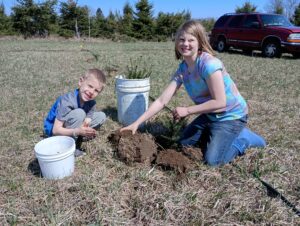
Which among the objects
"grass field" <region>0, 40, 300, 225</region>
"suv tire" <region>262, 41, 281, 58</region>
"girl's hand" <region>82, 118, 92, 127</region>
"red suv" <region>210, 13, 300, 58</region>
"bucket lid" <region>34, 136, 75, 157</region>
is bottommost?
"grass field" <region>0, 40, 300, 225</region>

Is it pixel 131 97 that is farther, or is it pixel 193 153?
pixel 131 97

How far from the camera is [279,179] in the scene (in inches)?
97.9

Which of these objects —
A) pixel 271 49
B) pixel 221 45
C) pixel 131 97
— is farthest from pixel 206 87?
pixel 221 45

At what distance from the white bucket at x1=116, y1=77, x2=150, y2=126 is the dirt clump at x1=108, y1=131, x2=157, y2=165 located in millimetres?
790

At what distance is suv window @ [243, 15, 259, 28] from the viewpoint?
10.8 m

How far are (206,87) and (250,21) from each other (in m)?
9.30

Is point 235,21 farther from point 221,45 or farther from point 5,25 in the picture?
point 5,25

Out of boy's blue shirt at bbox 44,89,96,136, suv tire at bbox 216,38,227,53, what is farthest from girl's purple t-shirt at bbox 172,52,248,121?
suv tire at bbox 216,38,227,53

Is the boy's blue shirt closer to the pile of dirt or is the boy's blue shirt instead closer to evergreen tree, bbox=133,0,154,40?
the pile of dirt

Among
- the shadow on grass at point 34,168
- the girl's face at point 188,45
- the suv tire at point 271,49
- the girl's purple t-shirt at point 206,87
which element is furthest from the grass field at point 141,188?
the suv tire at point 271,49

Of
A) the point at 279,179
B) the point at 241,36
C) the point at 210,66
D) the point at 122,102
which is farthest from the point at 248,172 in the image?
the point at 241,36

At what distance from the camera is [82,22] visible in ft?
90.1

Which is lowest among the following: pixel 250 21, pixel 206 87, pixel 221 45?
pixel 206 87

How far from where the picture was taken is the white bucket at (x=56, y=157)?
2301 millimetres
